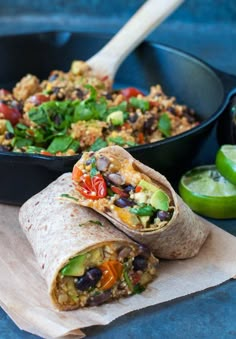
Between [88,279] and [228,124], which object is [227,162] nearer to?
[228,124]

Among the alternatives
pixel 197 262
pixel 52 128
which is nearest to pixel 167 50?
pixel 52 128

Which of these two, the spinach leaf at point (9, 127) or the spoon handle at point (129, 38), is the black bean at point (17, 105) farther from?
the spoon handle at point (129, 38)

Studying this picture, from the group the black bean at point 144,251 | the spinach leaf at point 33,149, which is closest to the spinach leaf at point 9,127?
the spinach leaf at point 33,149

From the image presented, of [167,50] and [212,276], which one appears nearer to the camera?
[212,276]

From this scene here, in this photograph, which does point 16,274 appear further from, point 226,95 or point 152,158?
point 226,95

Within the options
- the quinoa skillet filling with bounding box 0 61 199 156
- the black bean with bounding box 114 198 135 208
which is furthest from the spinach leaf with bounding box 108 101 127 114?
the black bean with bounding box 114 198 135 208

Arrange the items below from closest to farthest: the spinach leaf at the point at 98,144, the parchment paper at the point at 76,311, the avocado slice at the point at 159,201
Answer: the parchment paper at the point at 76,311 → the avocado slice at the point at 159,201 → the spinach leaf at the point at 98,144

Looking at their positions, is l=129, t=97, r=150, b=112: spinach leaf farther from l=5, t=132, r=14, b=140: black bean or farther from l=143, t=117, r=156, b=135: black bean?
l=5, t=132, r=14, b=140: black bean
